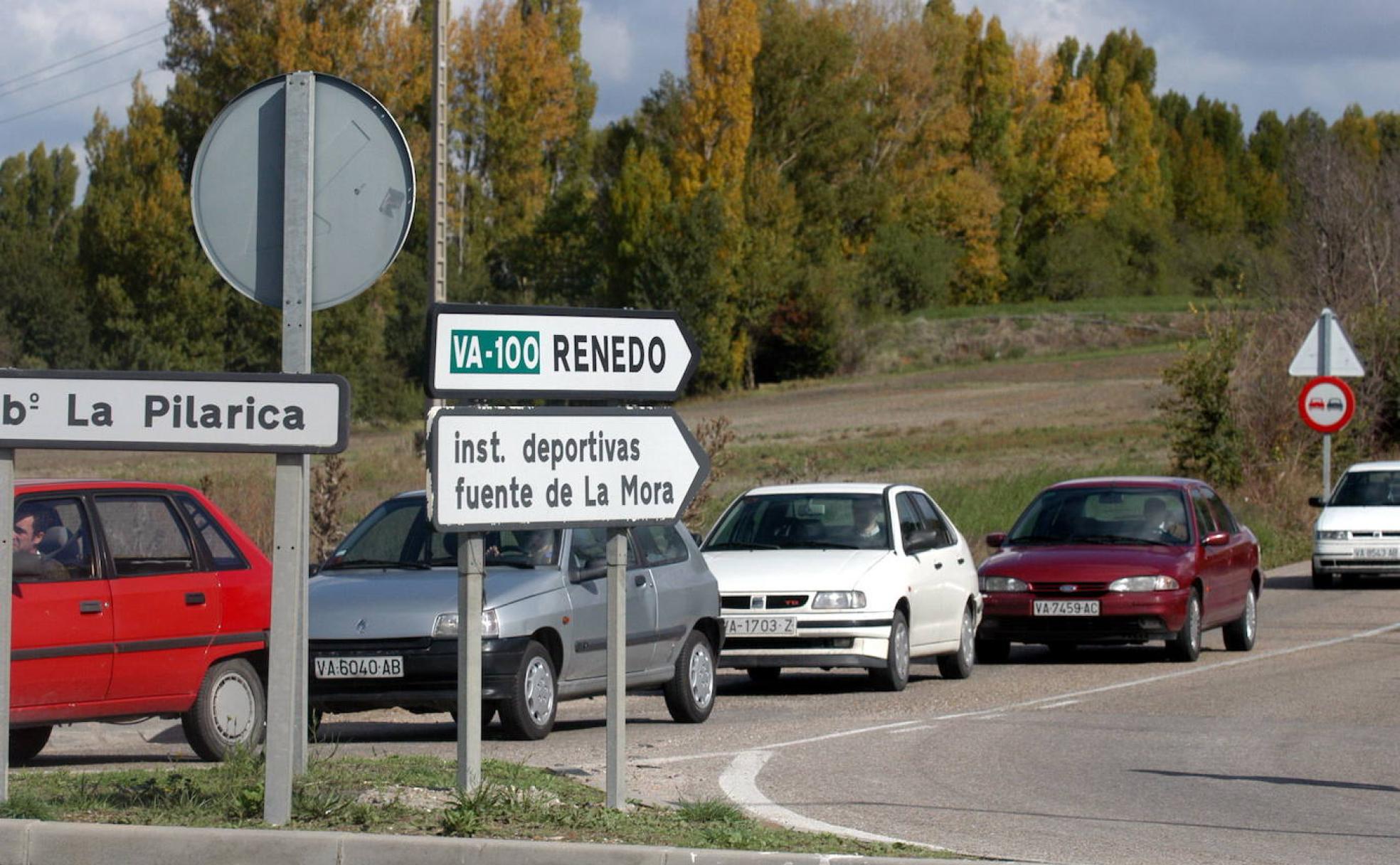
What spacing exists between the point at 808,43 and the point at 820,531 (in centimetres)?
6647

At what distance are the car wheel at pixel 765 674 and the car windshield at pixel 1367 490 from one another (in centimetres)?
1189

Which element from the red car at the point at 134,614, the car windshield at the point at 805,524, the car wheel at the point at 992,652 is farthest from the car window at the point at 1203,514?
the red car at the point at 134,614

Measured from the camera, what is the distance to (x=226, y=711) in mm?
10203

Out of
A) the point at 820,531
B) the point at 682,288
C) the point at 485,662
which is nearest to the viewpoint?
the point at 485,662

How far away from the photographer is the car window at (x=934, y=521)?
15875mm

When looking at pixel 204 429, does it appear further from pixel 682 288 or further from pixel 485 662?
pixel 682 288

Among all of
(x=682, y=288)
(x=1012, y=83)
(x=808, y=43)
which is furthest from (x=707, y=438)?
(x=1012, y=83)

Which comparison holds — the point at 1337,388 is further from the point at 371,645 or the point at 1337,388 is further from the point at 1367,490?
the point at 371,645

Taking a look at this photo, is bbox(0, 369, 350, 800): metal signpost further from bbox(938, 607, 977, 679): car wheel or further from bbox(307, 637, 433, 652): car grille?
bbox(938, 607, 977, 679): car wheel

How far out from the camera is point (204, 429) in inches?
269

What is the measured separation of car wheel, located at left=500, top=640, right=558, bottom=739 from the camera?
36.0 ft

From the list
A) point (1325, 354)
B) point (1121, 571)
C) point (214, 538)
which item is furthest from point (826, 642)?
point (1325, 354)

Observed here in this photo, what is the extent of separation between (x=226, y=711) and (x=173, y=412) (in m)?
Result: 3.79

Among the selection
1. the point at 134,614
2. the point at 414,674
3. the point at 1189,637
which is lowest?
the point at 1189,637
